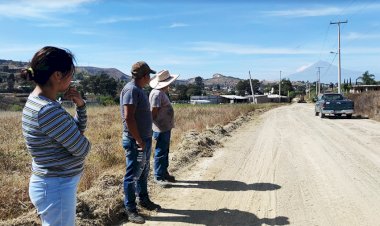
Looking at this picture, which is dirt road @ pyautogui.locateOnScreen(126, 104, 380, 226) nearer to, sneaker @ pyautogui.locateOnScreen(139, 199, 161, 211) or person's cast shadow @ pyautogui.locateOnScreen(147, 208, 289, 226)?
person's cast shadow @ pyautogui.locateOnScreen(147, 208, 289, 226)

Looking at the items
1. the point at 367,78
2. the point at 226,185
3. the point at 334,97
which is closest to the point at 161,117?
the point at 226,185

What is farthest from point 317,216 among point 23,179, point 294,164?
point 23,179

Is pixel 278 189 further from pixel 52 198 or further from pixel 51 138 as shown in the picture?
pixel 51 138

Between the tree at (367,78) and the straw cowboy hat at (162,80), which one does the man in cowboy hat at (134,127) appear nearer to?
the straw cowboy hat at (162,80)

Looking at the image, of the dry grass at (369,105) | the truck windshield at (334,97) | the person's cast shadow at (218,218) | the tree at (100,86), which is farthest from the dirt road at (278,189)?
the tree at (100,86)

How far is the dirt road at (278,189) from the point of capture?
19.8ft

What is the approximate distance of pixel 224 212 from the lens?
20.8 ft

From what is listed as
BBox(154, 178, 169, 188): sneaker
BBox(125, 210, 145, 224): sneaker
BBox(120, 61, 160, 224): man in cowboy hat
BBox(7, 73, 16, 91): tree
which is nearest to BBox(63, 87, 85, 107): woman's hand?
BBox(7, 73, 16, 91): tree

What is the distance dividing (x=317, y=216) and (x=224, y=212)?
52.5 inches

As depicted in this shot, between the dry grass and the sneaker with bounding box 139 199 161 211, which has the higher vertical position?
the dry grass

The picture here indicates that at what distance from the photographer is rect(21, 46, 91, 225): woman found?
2.95 meters

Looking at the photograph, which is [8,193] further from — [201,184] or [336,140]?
[336,140]

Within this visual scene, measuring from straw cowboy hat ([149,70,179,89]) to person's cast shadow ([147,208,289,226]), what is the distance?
236cm

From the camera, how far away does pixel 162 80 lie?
25.7ft
